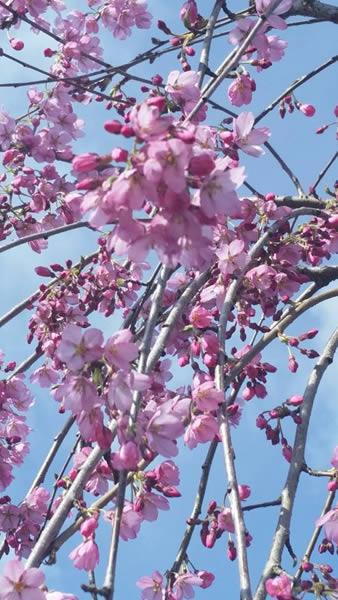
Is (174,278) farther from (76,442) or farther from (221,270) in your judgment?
(76,442)

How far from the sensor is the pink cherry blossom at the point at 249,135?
282cm

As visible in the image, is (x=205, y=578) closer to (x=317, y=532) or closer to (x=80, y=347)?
(x=317, y=532)

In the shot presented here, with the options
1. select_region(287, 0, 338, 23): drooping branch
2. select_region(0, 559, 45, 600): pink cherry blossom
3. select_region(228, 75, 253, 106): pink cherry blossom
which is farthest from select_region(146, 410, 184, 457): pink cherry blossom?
select_region(287, 0, 338, 23): drooping branch

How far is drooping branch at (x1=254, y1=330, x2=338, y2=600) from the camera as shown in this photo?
232cm

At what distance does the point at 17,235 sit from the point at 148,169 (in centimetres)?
278

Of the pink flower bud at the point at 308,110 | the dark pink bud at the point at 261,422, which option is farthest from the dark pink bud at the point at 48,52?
the dark pink bud at the point at 261,422

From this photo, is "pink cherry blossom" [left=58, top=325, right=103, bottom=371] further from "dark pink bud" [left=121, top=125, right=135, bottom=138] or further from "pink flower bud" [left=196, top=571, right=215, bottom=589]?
"pink flower bud" [left=196, top=571, right=215, bottom=589]

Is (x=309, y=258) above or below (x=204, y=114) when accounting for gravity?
below

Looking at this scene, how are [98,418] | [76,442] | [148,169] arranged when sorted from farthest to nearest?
[76,442], [98,418], [148,169]

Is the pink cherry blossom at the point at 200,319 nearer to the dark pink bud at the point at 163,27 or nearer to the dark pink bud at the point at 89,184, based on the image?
the dark pink bud at the point at 89,184

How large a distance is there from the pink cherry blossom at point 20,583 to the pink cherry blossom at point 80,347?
0.51 meters

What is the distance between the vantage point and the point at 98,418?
2.14 meters

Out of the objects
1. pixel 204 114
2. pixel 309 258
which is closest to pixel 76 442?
pixel 309 258

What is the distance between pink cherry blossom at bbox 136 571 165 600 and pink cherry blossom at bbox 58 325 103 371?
104 centimetres
